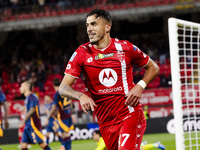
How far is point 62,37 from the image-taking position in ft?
84.6

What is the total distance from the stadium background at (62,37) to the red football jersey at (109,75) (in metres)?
11.2

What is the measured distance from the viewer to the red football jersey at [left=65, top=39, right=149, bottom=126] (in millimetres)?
4520

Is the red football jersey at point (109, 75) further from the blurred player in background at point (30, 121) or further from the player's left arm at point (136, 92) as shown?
the blurred player in background at point (30, 121)

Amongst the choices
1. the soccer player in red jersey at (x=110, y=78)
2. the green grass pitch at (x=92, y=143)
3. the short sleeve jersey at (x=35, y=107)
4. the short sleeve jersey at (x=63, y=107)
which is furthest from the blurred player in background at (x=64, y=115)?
the soccer player in red jersey at (x=110, y=78)

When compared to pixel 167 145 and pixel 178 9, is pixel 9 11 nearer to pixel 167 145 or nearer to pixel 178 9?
pixel 178 9

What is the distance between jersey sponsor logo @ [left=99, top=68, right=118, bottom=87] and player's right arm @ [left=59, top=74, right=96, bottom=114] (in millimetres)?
365

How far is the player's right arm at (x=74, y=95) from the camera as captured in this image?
3957mm

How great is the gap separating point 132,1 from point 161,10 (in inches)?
66.2

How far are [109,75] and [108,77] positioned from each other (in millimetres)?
26

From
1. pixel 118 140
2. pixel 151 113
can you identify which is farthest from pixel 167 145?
pixel 118 140

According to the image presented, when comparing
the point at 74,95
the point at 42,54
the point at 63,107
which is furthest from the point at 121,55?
the point at 42,54

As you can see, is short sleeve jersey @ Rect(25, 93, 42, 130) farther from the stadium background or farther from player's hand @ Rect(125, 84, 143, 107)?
the stadium background

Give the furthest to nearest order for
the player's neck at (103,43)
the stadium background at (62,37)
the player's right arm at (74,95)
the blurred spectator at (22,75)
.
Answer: the blurred spectator at (22,75) < the stadium background at (62,37) < the player's neck at (103,43) < the player's right arm at (74,95)

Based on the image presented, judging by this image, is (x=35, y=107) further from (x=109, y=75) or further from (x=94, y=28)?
(x=94, y=28)
